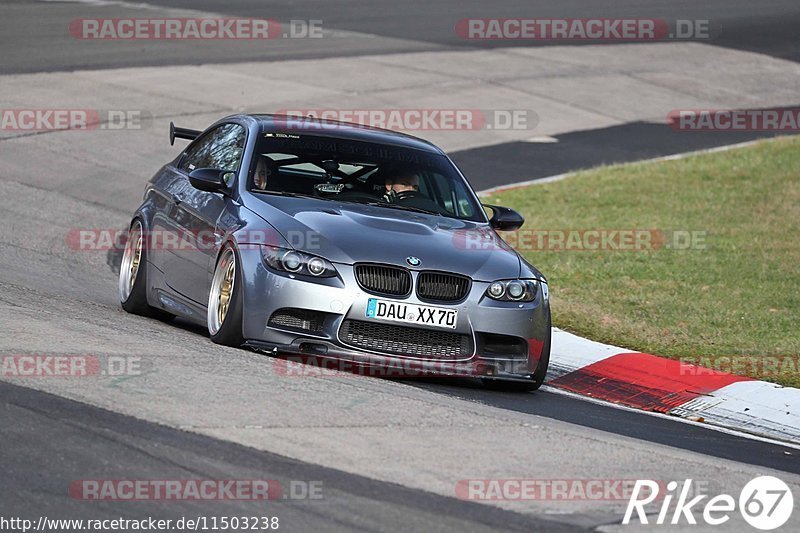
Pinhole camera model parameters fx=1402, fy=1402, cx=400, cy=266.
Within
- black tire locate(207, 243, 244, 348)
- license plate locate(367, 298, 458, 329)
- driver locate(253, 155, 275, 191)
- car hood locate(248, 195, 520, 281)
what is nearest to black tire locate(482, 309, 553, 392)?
car hood locate(248, 195, 520, 281)

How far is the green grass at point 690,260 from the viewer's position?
11023 mm

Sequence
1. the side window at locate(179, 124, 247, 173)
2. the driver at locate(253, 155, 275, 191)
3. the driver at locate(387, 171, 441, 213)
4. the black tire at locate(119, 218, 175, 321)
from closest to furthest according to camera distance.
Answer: the driver at locate(253, 155, 275, 191) → the driver at locate(387, 171, 441, 213) → the side window at locate(179, 124, 247, 173) → the black tire at locate(119, 218, 175, 321)

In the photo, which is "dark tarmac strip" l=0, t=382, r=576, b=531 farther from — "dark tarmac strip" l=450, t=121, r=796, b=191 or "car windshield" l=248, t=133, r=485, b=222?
"dark tarmac strip" l=450, t=121, r=796, b=191

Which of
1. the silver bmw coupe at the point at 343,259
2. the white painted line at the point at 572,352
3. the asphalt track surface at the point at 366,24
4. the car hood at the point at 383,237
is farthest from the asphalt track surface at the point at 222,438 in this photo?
the asphalt track surface at the point at 366,24

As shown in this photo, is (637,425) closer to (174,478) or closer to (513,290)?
(513,290)

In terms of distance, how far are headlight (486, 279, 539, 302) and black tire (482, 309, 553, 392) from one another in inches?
9.4

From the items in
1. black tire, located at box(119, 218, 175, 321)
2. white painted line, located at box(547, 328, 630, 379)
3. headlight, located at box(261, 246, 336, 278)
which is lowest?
white painted line, located at box(547, 328, 630, 379)

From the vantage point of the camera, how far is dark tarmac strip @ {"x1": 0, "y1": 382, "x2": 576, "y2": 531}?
537 centimetres

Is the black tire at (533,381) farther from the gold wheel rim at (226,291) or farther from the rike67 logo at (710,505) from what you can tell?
the rike67 logo at (710,505)

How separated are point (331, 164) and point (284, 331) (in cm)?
166

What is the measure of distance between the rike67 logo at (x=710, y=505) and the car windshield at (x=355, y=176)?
369 cm

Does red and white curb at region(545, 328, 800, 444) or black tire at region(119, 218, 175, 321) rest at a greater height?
black tire at region(119, 218, 175, 321)

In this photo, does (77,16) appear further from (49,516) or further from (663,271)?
(49,516)

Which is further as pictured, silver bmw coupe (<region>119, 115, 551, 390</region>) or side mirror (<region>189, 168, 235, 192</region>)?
side mirror (<region>189, 168, 235, 192</region>)
